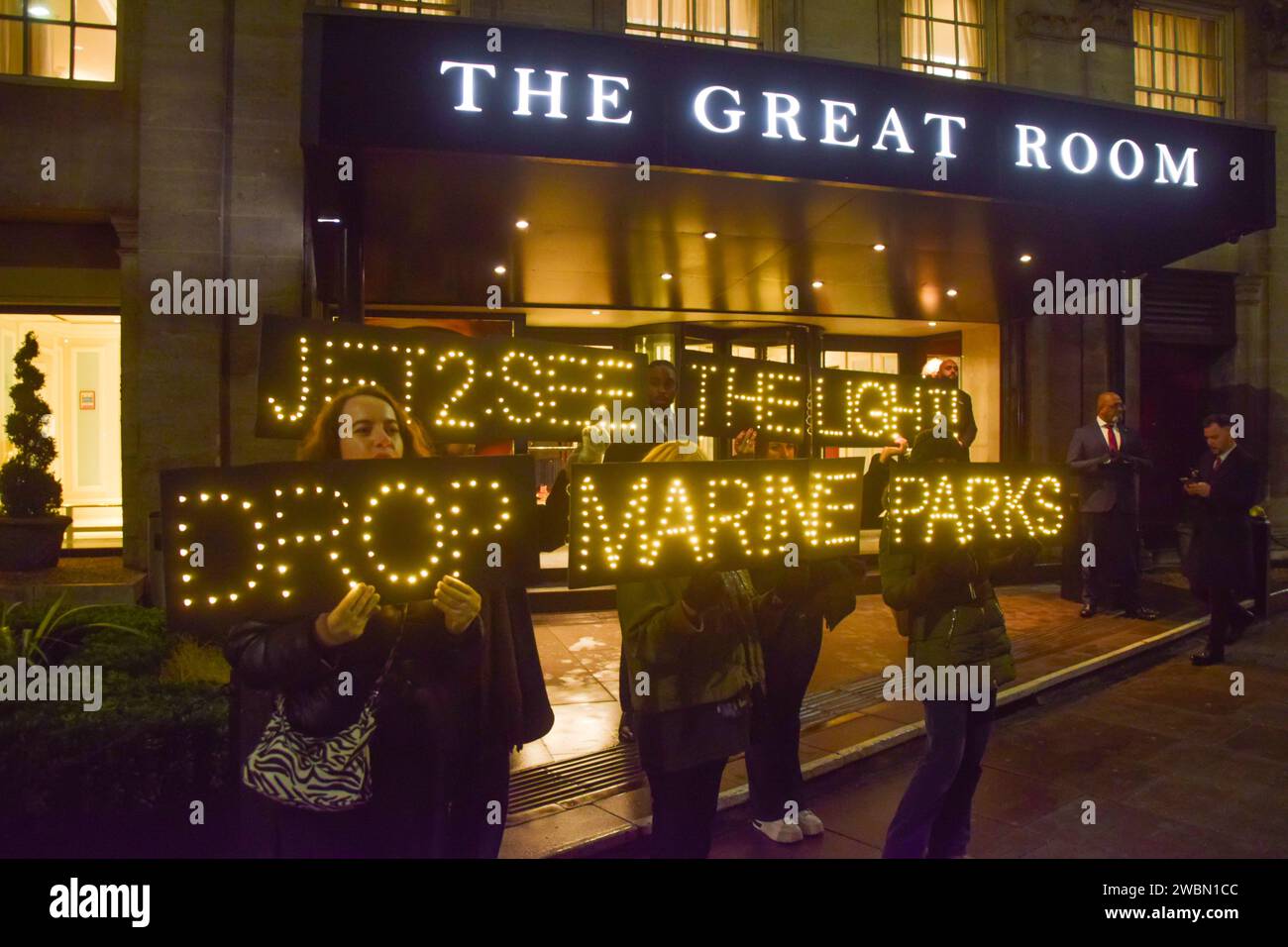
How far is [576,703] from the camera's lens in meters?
6.40

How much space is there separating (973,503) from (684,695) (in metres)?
1.61

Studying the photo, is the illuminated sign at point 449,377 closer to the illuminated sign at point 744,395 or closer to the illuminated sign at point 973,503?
the illuminated sign at point 744,395

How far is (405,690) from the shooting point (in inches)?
96.3

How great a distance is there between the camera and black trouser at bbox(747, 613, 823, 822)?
4.17 m

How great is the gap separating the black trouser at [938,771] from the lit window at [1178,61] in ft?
41.6

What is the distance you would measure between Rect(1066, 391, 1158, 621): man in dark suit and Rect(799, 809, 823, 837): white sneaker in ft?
20.7

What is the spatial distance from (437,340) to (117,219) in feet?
22.4

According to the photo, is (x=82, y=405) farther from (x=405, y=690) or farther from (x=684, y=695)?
(x=684, y=695)

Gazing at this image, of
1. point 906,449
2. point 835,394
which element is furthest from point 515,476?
point 906,449

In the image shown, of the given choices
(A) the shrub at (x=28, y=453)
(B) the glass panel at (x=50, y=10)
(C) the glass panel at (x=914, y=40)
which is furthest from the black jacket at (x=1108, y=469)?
(B) the glass panel at (x=50, y=10)

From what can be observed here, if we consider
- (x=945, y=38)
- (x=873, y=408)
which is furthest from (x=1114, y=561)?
(x=945, y=38)

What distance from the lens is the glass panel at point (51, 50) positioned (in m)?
8.54

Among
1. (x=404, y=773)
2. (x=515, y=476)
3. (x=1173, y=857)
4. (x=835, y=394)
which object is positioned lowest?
(x=1173, y=857)
